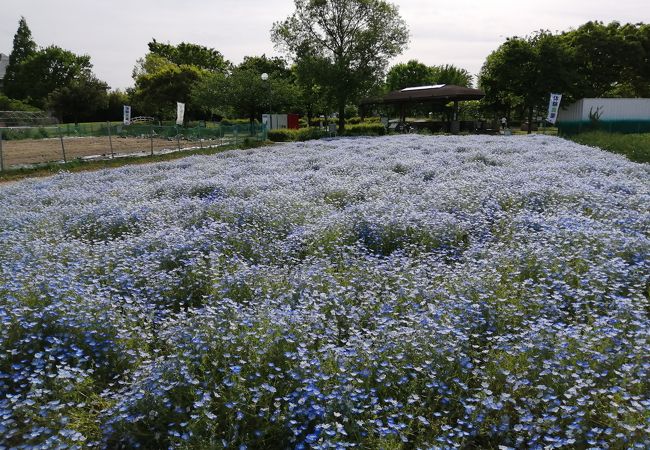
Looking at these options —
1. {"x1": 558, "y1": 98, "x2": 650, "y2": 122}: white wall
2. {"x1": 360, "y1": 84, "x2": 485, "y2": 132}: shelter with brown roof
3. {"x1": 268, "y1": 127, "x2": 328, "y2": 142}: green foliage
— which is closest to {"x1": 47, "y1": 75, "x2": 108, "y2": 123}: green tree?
{"x1": 268, "y1": 127, "x2": 328, "y2": 142}: green foliage

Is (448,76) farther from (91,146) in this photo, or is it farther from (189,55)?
(91,146)

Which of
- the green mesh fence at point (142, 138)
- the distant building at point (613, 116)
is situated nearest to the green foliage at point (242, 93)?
the green mesh fence at point (142, 138)

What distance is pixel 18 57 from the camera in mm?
78312

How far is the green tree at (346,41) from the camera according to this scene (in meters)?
37.8

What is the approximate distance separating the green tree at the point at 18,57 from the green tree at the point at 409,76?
183 feet

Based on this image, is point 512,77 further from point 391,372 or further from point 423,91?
point 391,372

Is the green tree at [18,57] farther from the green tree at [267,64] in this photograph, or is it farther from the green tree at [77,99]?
the green tree at [267,64]

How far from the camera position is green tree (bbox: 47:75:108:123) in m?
57.3

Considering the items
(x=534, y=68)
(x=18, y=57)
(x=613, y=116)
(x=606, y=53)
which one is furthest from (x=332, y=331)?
(x=18, y=57)

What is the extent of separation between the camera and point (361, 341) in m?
3.45

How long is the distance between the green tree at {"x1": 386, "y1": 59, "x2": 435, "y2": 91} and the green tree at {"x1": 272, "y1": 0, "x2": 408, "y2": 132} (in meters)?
41.6

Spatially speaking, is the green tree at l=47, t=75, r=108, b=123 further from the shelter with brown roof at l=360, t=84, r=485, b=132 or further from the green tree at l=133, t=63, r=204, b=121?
the shelter with brown roof at l=360, t=84, r=485, b=132

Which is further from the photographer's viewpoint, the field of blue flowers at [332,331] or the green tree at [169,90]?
the green tree at [169,90]

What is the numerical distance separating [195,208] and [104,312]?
4.36m
